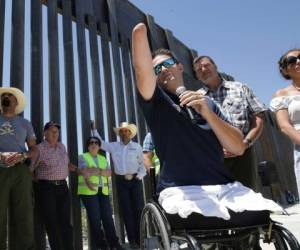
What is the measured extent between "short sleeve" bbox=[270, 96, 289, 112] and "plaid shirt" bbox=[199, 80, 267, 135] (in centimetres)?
18

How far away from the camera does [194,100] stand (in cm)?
136

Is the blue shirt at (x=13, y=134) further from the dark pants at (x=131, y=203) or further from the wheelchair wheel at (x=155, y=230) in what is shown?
the wheelchair wheel at (x=155, y=230)

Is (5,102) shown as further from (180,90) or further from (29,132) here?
(180,90)

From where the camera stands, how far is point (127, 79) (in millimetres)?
5777

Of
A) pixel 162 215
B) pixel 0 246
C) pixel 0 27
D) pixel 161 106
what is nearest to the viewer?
pixel 162 215

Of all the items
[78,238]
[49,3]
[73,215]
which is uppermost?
[49,3]

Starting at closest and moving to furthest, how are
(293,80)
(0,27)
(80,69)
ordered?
(293,80)
(0,27)
(80,69)

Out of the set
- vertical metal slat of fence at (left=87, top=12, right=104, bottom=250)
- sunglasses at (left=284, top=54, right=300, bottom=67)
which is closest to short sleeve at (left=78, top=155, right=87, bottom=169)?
vertical metal slat of fence at (left=87, top=12, right=104, bottom=250)

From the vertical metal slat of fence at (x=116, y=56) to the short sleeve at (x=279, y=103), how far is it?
10.4 feet

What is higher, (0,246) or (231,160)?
(231,160)

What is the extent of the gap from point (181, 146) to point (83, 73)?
3.56m

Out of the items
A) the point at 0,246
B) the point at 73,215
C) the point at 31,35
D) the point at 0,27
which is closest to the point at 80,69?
the point at 31,35

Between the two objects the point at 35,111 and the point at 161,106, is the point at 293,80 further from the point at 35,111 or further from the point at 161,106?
the point at 35,111

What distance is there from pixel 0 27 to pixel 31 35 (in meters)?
0.40
